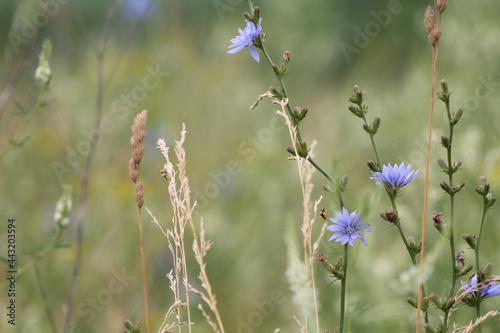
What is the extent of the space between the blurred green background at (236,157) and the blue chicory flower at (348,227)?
0.16 feet

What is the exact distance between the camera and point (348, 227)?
1.00 meters

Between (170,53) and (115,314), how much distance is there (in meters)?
2.74

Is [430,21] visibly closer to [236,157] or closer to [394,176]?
[394,176]

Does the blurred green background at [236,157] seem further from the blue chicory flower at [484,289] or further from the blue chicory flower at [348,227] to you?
the blue chicory flower at [484,289]

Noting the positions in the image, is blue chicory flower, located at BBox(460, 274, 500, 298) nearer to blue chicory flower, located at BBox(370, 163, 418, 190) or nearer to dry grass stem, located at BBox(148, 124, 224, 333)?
blue chicory flower, located at BBox(370, 163, 418, 190)

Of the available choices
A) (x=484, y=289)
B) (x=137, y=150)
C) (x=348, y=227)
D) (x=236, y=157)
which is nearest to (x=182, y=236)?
(x=137, y=150)

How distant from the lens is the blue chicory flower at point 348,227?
38.0 inches

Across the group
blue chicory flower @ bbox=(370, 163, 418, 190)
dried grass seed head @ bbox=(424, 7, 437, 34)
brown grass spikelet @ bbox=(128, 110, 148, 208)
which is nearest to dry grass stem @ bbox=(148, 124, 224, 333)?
brown grass spikelet @ bbox=(128, 110, 148, 208)

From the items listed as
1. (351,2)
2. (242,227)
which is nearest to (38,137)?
(242,227)

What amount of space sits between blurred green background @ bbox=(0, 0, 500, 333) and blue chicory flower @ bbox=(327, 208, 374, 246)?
1.9 inches

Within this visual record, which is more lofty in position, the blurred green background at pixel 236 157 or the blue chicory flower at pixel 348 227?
the blurred green background at pixel 236 157

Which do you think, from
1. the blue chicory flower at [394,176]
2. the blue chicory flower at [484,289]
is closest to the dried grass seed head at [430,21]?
the blue chicory flower at [394,176]

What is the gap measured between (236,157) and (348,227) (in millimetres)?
2640

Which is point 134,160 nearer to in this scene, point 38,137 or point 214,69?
point 38,137
